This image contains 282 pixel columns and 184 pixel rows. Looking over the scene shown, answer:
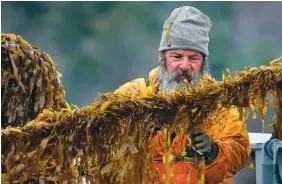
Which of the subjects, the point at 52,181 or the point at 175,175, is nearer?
the point at 52,181

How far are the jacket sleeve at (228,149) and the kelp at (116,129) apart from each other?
0.62m

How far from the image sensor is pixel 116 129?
2479mm

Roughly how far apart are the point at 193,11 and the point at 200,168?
3.49 feet

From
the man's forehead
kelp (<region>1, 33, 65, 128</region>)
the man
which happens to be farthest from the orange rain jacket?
kelp (<region>1, 33, 65, 128</region>)

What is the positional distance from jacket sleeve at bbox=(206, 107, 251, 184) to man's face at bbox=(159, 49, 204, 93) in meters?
0.28

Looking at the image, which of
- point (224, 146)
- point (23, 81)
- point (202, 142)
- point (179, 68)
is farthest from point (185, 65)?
point (23, 81)

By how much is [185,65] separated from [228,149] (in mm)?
483

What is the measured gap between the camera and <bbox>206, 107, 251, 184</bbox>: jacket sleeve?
3.30 metres

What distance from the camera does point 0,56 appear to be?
8.45ft

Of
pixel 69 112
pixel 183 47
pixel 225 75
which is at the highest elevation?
pixel 183 47

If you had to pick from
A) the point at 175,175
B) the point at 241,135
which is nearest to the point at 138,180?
the point at 175,175

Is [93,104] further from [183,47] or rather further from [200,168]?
[183,47]

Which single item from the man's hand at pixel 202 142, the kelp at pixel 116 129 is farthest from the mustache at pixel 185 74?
the kelp at pixel 116 129

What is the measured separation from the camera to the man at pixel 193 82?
3.22m
